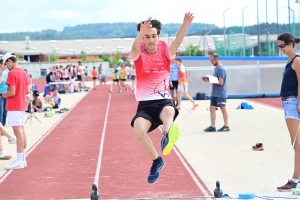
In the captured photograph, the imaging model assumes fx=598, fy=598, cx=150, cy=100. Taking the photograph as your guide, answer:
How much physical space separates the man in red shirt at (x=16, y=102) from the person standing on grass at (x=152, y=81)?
11.4 feet

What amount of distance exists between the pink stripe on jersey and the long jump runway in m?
1.30

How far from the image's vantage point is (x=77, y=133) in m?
15.5

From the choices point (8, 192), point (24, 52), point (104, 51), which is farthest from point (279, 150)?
point (104, 51)

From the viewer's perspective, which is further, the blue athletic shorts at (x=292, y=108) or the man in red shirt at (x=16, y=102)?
the man in red shirt at (x=16, y=102)

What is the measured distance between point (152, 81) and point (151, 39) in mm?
522

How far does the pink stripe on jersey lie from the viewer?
7.29 m

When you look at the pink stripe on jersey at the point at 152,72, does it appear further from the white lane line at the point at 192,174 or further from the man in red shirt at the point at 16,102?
the man in red shirt at the point at 16,102

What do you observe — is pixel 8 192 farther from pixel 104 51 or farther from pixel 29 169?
pixel 104 51

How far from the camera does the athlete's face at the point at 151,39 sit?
7117 millimetres

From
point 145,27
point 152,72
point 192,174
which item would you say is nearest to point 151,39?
point 145,27

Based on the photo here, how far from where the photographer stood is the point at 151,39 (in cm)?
717

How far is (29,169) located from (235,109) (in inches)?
457

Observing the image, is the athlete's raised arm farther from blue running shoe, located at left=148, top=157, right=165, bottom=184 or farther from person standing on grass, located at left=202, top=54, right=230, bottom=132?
person standing on grass, located at left=202, top=54, right=230, bottom=132

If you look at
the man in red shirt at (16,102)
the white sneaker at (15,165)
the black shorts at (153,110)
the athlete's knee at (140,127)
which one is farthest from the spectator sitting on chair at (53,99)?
the athlete's knee at (140,127)
